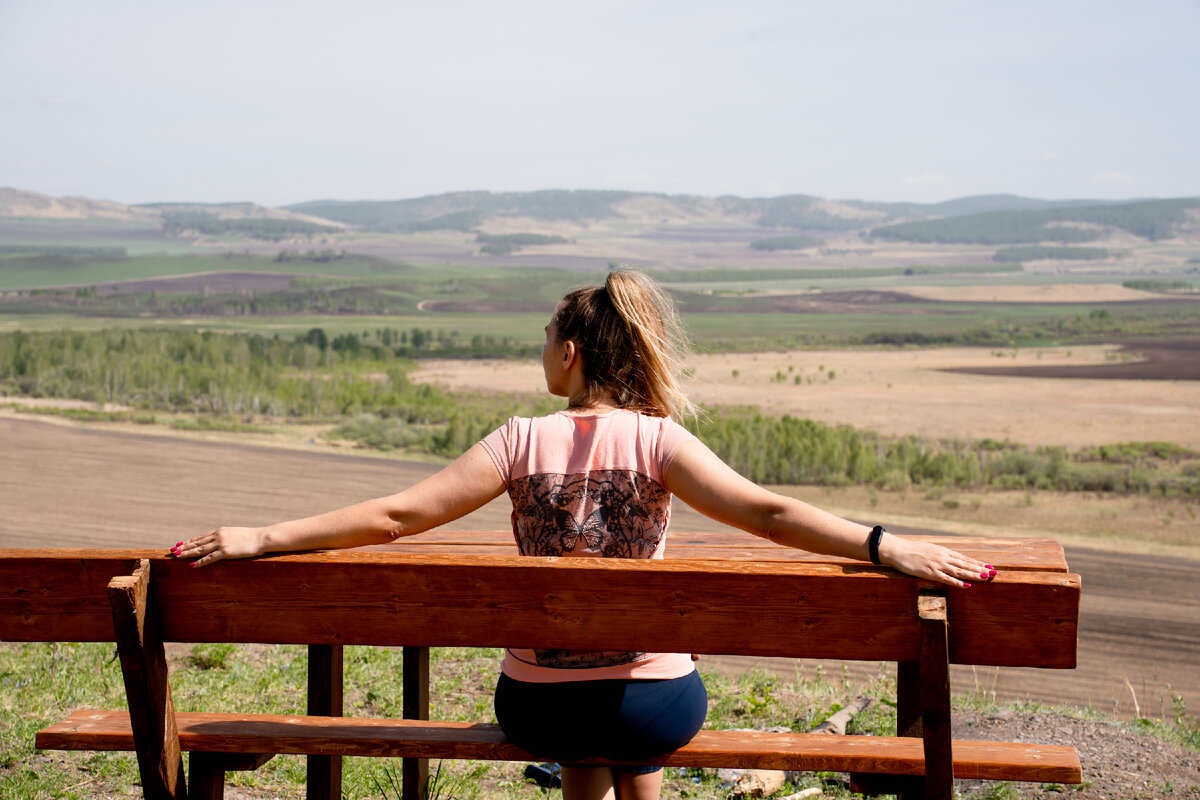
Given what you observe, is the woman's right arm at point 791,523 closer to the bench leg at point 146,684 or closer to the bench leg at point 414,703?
the bench leg at point 146,684

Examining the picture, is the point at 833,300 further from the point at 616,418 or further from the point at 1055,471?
the point at 616,418

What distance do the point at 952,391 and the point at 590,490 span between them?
49775mm

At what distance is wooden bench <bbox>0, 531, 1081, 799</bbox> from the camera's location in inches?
90.5

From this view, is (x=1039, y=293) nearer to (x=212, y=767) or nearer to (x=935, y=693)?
(x=935, y=693)

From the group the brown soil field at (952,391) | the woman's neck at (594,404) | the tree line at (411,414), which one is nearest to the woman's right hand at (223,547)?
the woman's neck at (594,404)

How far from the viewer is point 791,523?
95.2 inches

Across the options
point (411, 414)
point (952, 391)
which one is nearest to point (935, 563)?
point (411, 414)

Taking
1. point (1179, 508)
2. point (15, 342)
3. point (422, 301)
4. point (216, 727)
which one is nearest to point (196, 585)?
point (216, 727)

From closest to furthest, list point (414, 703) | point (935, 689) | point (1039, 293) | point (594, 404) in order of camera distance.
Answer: point (935, 689)
point (594, 404)
point (414, 703)
point (1039, 293)

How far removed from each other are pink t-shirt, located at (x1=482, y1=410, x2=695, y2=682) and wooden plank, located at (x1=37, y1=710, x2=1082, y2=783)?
0.26m

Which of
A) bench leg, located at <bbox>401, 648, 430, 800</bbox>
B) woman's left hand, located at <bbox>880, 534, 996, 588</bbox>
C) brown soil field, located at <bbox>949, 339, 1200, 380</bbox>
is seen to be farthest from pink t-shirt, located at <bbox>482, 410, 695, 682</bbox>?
brown soil field, located at <bbox>949, 339, 1200, 380</bbox>

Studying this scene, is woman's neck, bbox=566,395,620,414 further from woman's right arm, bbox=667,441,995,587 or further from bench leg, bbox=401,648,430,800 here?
bench leg, bbox=401,648,430,800

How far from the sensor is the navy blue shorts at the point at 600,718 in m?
2.50

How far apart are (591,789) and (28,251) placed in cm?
19454
